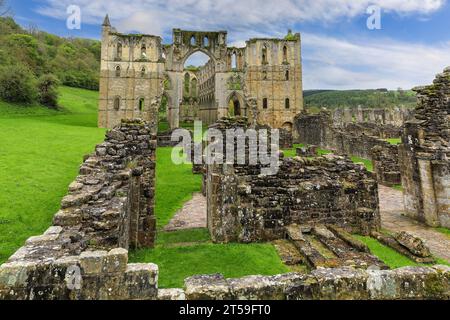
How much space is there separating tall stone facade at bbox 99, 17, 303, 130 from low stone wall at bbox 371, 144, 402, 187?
24.2m

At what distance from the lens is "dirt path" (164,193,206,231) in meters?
10.1

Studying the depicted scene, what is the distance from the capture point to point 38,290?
295 cm

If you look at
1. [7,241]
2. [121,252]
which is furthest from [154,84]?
[121,252]

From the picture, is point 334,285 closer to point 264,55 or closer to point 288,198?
point 288,198

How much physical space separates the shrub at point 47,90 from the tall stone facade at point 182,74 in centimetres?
700

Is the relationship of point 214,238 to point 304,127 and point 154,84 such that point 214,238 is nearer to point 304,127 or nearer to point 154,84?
point 304,127

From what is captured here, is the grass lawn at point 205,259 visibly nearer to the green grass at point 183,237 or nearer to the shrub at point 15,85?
the green grass at point 183,237

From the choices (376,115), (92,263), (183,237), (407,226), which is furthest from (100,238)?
(376,115)

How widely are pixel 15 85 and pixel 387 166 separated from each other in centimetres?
3932

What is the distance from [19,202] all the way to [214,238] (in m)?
6.03

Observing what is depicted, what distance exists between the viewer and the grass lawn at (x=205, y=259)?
619 cm

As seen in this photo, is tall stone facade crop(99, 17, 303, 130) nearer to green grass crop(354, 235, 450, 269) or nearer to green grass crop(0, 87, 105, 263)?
green grass crop(0, 87, 105, 263)

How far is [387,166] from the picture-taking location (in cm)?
1798

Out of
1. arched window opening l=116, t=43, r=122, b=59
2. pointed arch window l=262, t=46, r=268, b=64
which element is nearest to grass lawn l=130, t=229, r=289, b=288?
arched window opening l=116, t=43, r=122, b=59
